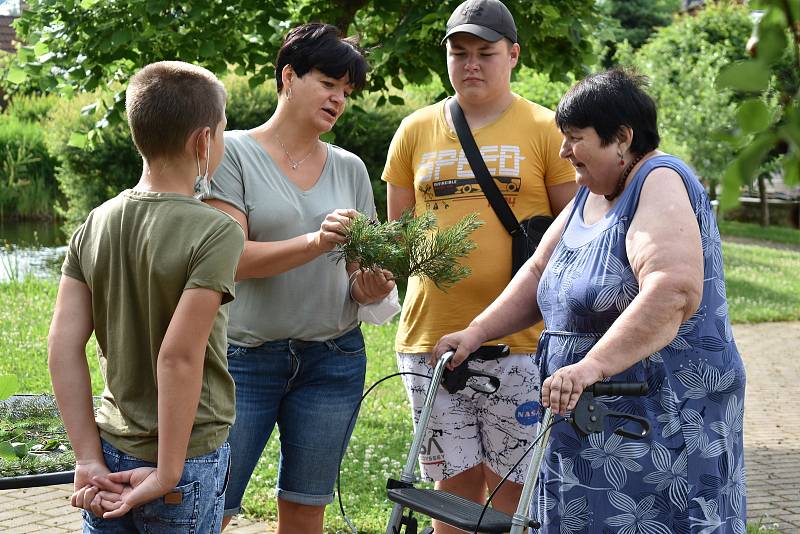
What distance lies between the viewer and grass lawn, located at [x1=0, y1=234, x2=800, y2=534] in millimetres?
5488

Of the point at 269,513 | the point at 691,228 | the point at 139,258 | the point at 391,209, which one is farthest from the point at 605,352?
the point at 269,513

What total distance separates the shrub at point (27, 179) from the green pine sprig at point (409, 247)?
14353 mm

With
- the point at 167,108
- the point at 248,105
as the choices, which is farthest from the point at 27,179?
the point at 167,108

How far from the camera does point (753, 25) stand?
108cm

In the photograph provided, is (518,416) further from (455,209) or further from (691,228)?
(691,228)

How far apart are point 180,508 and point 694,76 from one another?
86.2 feet

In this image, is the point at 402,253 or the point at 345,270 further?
the point at 345,270

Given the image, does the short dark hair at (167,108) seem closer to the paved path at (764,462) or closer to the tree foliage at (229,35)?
the paved path at (764,462)

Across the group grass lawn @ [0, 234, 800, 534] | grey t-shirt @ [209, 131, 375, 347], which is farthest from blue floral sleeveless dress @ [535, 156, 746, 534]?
grass lawn @ [0, 234, 800, 534]

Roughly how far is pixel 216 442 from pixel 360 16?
6.62 m

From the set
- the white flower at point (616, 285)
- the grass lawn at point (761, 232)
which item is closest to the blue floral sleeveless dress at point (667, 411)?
the white flower at point (616, 285)

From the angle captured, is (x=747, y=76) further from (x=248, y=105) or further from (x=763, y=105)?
(x=248, y=105)

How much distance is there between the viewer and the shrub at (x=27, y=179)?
54.6ft

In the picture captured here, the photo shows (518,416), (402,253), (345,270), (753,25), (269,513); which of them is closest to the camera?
(753,25)
